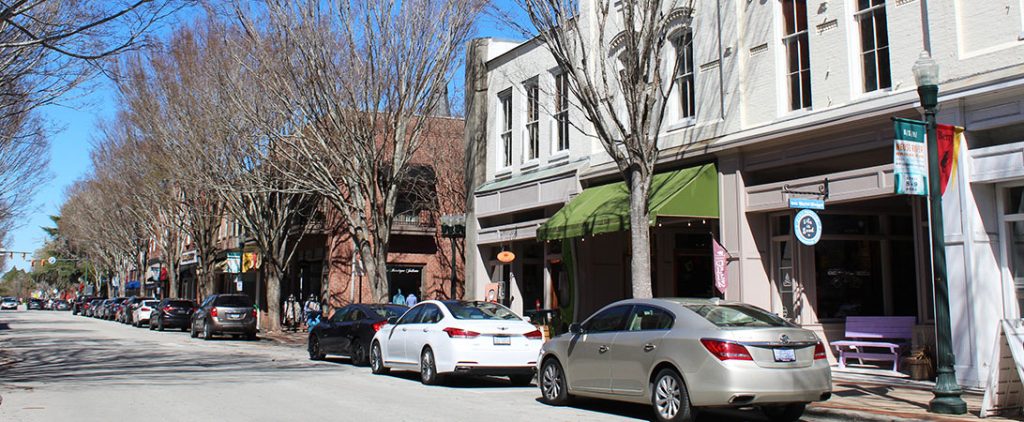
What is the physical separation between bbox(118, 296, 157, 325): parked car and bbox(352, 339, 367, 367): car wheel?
29.4 m

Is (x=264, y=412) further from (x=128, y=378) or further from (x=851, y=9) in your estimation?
(x=851, y=9)

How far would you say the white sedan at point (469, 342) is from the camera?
1369 centimetres

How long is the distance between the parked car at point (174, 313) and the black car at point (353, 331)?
1919 cm

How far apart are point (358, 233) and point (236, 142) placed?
Answer: 563 centimetres

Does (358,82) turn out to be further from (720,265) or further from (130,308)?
(130,308)

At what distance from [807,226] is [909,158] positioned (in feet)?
10.5

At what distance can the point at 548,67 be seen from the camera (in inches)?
862

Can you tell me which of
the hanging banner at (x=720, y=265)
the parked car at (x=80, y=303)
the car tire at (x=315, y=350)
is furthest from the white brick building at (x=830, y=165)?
the parked car at (x=80, y=303)

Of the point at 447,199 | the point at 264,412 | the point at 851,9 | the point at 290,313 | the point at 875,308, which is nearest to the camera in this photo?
the point at 264,412

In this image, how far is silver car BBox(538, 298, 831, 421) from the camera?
913 cm

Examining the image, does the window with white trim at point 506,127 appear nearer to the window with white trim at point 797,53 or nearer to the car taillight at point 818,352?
the window with white trim at point 797,53

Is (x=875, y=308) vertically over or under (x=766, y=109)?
under

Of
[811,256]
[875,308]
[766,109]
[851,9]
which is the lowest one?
[875,308]

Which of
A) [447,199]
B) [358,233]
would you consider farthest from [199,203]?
[358,233]
